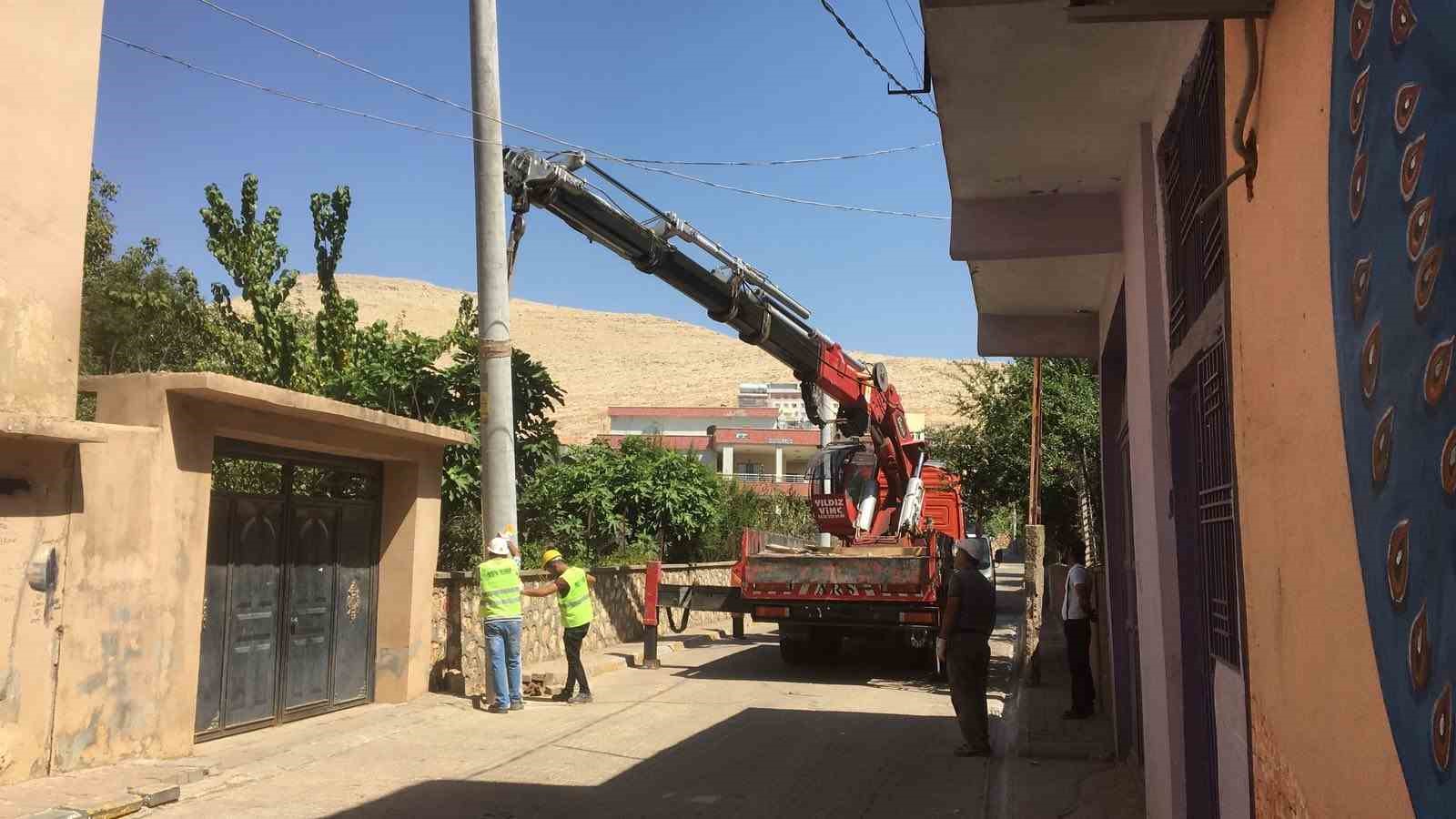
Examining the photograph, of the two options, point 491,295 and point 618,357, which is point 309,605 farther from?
point 618,357

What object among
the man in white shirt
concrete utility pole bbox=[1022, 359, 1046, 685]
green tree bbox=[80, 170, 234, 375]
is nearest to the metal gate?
the man in white shirt

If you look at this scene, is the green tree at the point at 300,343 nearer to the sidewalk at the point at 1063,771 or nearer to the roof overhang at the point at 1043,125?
the sidewalk at the point at 1063,771

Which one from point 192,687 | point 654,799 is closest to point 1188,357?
point 654,799

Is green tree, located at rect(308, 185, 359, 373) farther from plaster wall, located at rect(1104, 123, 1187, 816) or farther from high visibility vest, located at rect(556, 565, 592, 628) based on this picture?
plaster wall, located at rect(1104, 123, 1187, 816)

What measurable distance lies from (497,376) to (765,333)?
403 centimetres

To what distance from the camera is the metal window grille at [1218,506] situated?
3.88 meters

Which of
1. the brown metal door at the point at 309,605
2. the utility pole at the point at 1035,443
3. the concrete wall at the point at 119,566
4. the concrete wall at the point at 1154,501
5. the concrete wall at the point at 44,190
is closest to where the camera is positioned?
the concrete wall at the point at 1154,501

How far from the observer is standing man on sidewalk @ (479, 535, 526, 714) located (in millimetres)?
11461

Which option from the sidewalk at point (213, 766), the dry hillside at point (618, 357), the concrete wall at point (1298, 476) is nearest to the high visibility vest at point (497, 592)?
the sidewalk at point (213, 766)

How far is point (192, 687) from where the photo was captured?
8.69 metres

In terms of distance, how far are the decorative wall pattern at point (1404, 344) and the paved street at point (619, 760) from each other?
599cm

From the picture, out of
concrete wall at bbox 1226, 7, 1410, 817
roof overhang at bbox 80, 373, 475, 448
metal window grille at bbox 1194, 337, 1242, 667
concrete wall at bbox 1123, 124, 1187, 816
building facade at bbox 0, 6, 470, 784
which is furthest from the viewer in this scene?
roof overhang at bbox 80, 373, 475, 448

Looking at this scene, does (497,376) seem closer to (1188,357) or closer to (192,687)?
(192,687)

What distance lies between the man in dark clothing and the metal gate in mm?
5659
